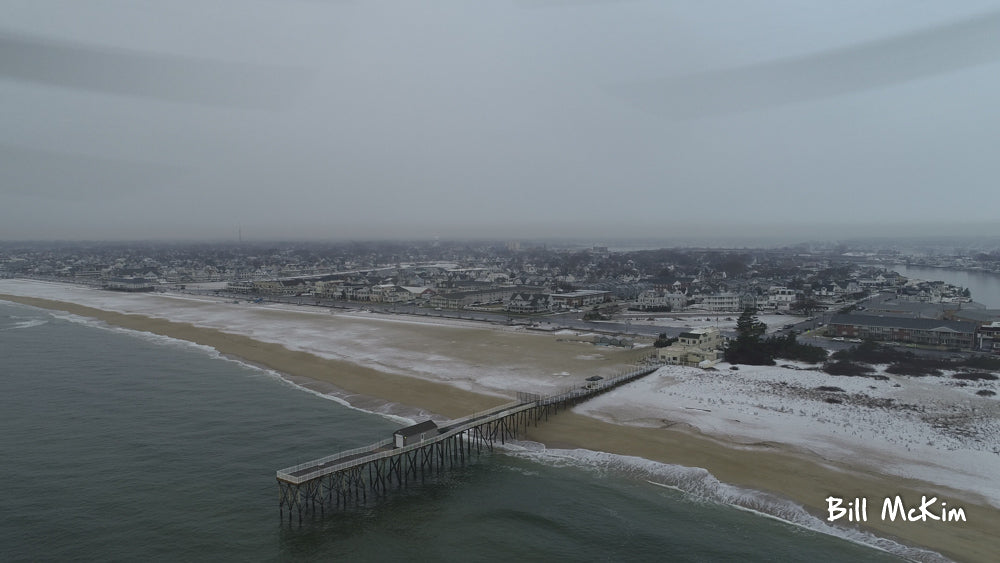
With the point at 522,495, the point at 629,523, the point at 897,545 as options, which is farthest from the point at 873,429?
→ the point at 522,495

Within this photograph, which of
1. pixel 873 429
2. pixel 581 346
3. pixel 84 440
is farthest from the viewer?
pixel 581 346

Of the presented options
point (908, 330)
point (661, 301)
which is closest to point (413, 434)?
point (908, 330)

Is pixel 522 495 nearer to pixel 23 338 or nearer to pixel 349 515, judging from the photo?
pixel 349 515

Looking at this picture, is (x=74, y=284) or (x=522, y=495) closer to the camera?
(x=522, y=495)

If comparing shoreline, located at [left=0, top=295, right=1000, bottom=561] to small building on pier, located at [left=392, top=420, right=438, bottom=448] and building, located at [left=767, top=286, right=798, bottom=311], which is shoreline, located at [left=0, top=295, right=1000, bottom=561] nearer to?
small building on pier, located at [left=392, top=420, right=438, bottom=448]

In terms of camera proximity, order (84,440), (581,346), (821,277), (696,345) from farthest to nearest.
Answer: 1. (821,277)
2. (581,346)
3. (696,345)
4. (84,440)

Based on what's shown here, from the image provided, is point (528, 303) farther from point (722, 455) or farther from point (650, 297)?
point (722, 455)
